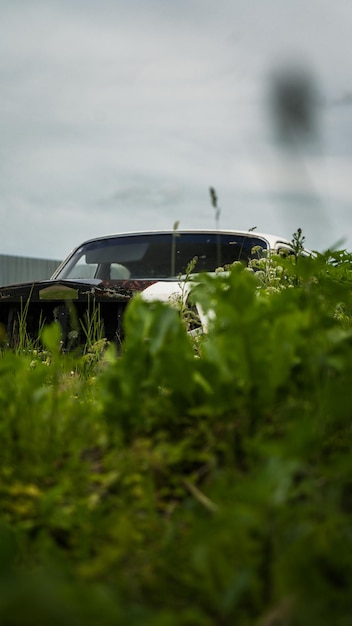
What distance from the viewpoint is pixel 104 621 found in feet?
2.65

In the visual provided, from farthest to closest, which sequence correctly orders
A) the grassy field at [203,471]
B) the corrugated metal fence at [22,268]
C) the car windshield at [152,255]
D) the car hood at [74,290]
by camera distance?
the corrugated metal fence at [22,268], the car windshield at [152,255], the car hood at [74,290], the grassy field at [203,471]

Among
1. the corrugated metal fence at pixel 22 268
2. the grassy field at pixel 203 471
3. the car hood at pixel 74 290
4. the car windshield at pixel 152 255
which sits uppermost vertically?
the corrugated metal fence at pixel 22 268

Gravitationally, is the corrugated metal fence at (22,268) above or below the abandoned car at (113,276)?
above

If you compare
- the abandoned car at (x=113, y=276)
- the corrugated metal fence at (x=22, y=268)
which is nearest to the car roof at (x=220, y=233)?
the abandoned car at (x=113, y=276)

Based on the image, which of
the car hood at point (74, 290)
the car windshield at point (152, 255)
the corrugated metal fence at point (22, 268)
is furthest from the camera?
the corrugated metal fence at point (22, 268)

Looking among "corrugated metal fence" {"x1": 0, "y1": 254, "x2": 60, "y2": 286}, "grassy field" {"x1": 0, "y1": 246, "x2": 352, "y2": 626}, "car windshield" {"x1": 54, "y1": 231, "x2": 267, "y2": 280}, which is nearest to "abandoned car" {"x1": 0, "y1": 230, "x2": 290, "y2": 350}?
"car windshield" {"x1": 54, "y1": 231, "x2": 267, "y2": 280}

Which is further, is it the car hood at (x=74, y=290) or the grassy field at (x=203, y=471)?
the car hood at (x=74, y=290)

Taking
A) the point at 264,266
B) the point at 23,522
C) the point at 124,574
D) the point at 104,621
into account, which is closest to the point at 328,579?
the point at 124,574

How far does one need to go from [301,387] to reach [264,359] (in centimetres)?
13

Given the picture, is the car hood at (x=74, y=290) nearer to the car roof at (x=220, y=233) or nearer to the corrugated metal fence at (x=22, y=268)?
the car roof at (x=220, y=233)

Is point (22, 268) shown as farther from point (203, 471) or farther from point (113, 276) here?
point (203, 471)

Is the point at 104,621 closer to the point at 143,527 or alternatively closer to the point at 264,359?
the point at 143,527

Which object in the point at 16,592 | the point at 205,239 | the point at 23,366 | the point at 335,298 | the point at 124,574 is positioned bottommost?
the point at 124,574

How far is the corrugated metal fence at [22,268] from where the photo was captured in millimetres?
34625
